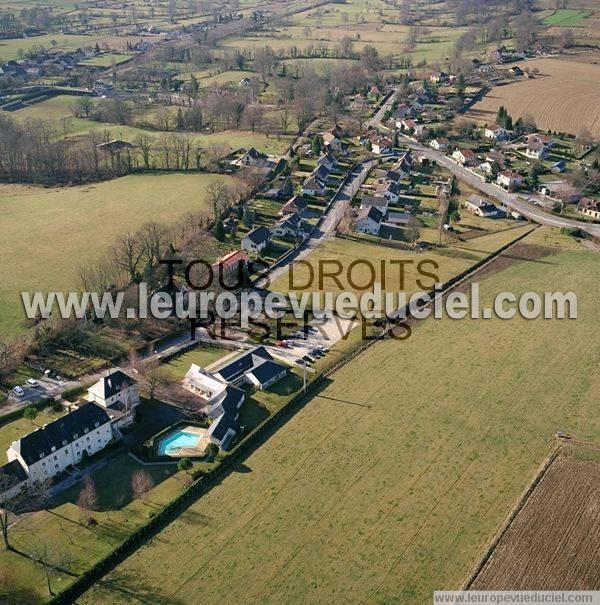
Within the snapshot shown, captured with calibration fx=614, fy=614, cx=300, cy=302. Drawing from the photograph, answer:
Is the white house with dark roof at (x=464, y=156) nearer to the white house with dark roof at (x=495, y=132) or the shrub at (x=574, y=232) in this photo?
the white house with dark roof at (x=495, y=132)

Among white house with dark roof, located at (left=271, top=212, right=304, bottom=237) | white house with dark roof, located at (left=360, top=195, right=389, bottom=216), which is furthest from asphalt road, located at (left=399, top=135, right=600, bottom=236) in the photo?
white house with dark roof, located at (left=271, top=212, right=304, bottom=237)

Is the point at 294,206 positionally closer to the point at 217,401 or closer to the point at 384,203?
the point at 384,203

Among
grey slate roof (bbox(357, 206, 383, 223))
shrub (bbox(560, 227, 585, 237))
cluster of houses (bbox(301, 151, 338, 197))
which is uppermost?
cluster of houses (bbox(301, 151, 338, 197))

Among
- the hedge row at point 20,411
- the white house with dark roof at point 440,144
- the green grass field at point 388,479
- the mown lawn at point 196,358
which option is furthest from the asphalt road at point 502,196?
the hedge row at point 20,411

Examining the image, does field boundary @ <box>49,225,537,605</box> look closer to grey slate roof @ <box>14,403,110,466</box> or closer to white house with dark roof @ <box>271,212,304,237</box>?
grey slate roof @ <box>14,403,110,466</box>

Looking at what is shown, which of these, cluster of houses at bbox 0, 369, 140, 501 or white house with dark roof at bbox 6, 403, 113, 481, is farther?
white house with dark roof at bbox 6, 403, 113, 481

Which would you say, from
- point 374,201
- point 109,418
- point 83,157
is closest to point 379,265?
point 374,201

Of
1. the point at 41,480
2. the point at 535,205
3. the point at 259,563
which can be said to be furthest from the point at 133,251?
the point at 535,205
